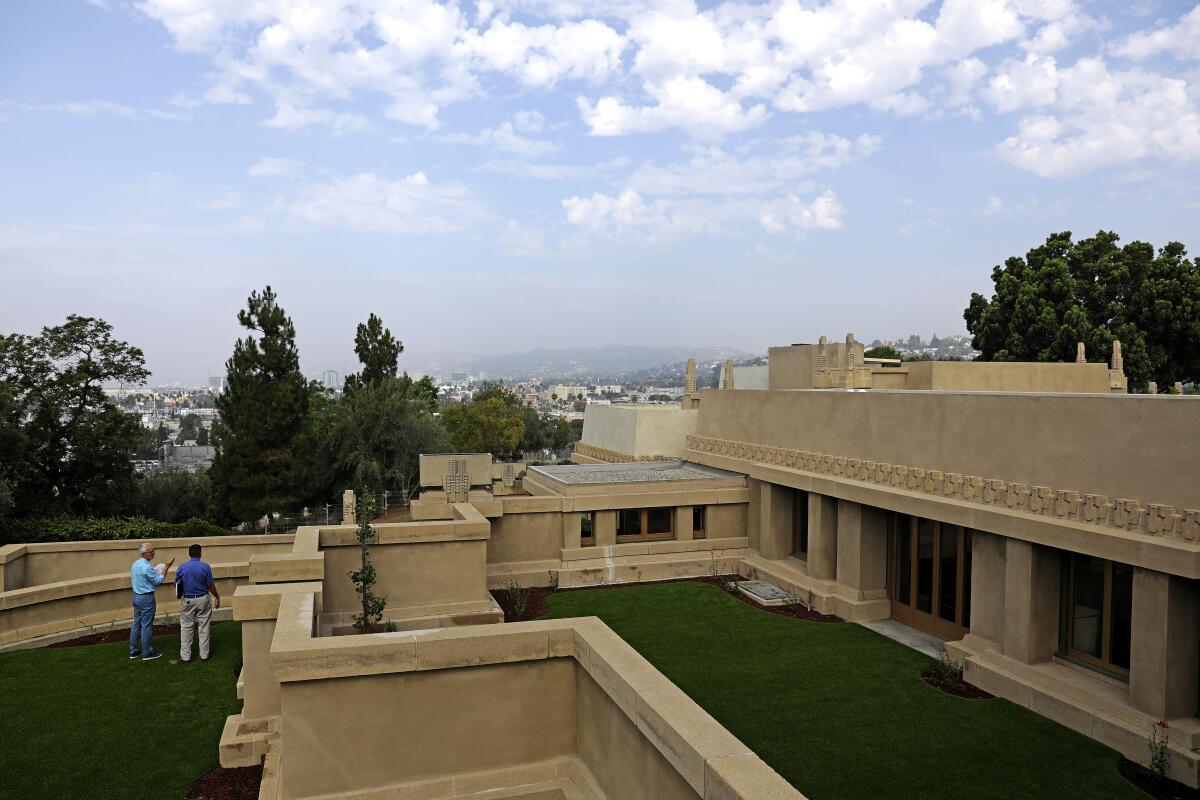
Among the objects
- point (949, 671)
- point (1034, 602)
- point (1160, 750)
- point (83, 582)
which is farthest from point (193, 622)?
point (1160, 750)

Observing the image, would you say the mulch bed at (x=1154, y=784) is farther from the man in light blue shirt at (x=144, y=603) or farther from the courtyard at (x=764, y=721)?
the man in light blue shirt at (x=144, y=603)

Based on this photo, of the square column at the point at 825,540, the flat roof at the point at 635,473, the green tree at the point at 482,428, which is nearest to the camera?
the square column at the point at 825,540

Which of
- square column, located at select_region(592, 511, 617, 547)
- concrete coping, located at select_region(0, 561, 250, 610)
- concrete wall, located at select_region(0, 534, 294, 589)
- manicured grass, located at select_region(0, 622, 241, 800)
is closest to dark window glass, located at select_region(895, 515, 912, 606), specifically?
square column, located at select_region(592, 511, 617, 547)

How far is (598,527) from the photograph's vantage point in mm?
22062

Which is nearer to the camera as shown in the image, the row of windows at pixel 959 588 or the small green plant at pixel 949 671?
the row of windows at pixel 959 588

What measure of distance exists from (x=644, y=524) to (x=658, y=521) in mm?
486

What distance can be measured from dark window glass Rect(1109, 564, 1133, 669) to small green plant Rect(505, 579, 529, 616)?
39.4 ft

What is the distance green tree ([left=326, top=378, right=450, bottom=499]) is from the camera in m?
40.7

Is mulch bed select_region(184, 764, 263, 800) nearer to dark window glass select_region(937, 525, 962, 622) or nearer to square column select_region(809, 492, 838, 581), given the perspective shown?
dark window glass select_region(937, 525, 962, 622)

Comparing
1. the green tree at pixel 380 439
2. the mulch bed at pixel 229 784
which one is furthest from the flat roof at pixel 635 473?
the green tree at pixel 380 439

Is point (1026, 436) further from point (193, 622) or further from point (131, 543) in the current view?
point (131, 543)

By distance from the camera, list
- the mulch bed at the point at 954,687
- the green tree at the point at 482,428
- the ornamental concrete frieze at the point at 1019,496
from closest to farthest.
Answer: the ornamental concrete frieze at the point at 1019,496 → the mulch bed at the point at 954,687 → the green tree at the point at 482,428

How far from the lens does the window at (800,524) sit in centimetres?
2203

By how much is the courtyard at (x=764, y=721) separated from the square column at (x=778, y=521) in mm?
5017
